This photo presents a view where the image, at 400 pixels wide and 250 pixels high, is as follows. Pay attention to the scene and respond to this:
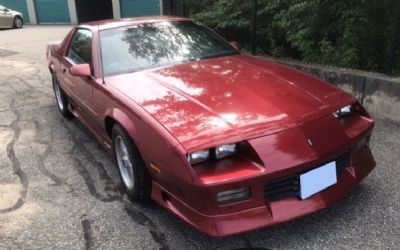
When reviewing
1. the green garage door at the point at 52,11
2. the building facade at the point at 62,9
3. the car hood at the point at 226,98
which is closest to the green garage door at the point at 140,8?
the building facade at the point at 62,9

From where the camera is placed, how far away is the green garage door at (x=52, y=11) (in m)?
24.2

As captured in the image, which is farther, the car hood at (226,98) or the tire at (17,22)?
the tire at (17,22)

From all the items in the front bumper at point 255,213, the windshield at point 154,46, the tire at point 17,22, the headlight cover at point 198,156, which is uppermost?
the windshield at point 154,46

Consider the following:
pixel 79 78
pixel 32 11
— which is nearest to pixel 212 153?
pixel 79 78

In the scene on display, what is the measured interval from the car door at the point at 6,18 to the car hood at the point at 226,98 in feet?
63.9

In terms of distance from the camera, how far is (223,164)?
2611 mm

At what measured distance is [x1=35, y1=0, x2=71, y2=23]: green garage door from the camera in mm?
24203

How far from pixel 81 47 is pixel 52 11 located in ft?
72.0

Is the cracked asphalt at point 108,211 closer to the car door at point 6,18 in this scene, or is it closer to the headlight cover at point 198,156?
the headlight cover at point 198,156

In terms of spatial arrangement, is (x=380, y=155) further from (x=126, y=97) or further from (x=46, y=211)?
(x=46, y=211)

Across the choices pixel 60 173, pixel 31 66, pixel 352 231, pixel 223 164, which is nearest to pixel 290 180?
pixel 223 164

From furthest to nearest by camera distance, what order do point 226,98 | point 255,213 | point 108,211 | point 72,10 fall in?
point 72,10
point 108,211
point 226,98
point 255,213

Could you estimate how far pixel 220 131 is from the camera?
105 inches

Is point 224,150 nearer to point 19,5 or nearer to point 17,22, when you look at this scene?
point 17,22
